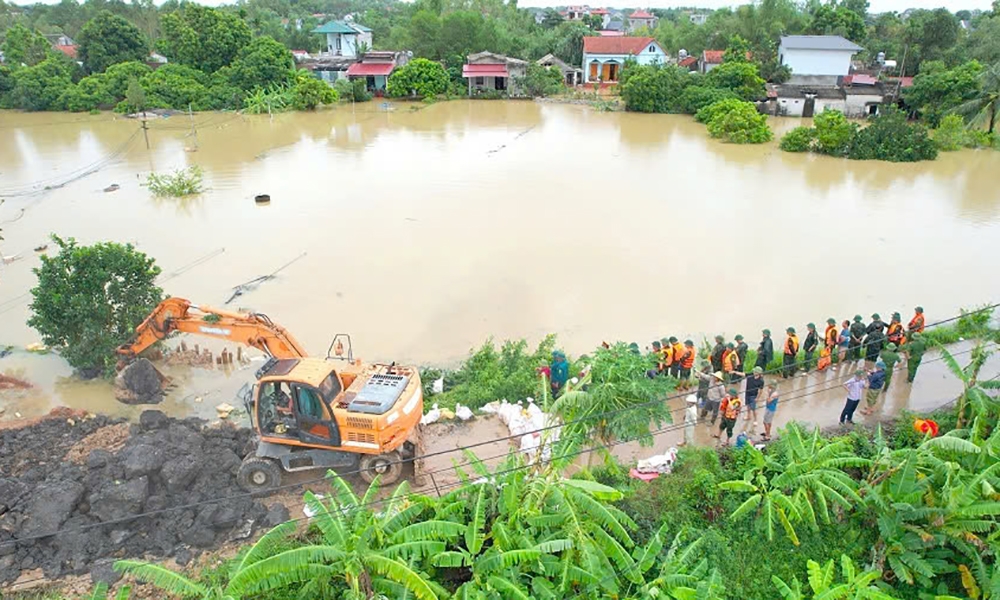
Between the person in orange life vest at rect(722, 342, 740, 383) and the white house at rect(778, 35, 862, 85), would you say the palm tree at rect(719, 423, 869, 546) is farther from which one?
the white house at rect(778, 35, 862, 85)

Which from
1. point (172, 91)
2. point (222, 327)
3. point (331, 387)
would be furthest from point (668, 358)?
point (172, 91)

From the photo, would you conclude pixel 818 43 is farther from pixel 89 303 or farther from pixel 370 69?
pixel 89 303

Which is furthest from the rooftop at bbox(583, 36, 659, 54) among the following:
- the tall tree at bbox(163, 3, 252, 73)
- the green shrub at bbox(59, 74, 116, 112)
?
the green shrub at bbox(59, 74, 116, 112)

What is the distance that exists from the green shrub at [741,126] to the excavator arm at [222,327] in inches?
1043

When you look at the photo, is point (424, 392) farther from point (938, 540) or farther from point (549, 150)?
point (549, 150)

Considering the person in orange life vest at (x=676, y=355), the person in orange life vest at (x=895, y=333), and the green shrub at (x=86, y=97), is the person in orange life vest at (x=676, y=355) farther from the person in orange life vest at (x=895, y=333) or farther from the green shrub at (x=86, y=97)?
the green shrub at (x=86, y=97)

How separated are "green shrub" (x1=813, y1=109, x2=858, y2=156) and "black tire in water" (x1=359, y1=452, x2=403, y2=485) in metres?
25.9

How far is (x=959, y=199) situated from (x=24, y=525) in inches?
1050

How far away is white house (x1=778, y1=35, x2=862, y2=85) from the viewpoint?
4075 cm

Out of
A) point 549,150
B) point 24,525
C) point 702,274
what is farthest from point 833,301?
point 549,150

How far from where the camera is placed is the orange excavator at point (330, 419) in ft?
27.5

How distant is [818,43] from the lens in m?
41.2

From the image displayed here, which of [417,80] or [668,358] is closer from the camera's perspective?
[668,358]

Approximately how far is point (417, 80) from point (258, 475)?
38696mm
